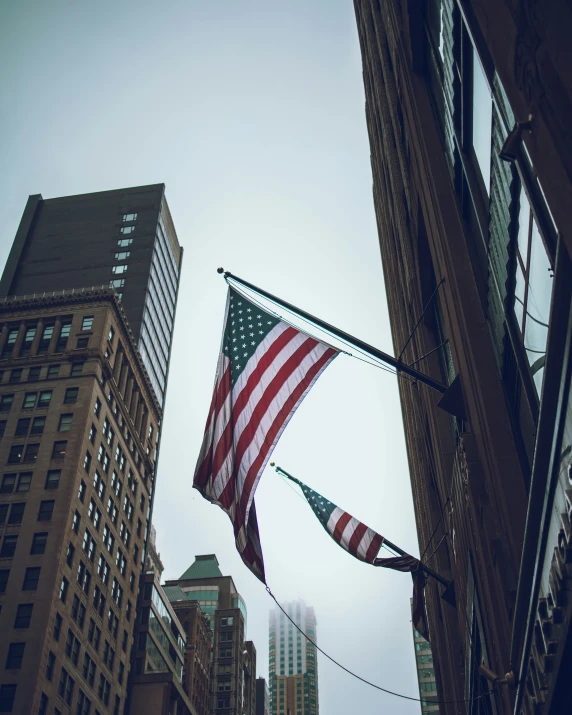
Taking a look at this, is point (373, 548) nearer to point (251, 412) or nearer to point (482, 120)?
point (251, 412)

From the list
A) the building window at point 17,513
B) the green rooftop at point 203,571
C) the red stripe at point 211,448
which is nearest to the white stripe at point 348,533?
the red stripe at point 211,448

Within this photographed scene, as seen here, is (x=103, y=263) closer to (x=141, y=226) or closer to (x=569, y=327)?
(x=141, y=226)

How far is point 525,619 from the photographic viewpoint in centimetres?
934

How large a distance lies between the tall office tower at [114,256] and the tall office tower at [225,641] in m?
41.9

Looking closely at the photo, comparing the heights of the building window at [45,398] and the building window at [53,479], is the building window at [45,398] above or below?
above

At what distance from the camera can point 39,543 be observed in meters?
58.1

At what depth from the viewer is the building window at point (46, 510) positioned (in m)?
59.8

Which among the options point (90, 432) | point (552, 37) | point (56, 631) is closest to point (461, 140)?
point (552, 37)

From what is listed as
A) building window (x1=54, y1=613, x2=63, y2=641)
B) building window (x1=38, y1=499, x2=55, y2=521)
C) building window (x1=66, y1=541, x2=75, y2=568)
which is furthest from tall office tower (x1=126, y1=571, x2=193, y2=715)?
building window (x1=38, y1=499, x2=55, y2=521)

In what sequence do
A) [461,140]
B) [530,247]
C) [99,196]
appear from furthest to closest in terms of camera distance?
[99,196] < [461,140] < [530,247]

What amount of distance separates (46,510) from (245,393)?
167ft

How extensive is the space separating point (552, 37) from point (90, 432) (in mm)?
65966

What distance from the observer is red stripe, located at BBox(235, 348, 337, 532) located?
44.8 feet

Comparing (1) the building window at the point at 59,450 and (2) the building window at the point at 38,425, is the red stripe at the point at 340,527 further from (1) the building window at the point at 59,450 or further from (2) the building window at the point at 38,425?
(2) the building window at the point at 38,425
